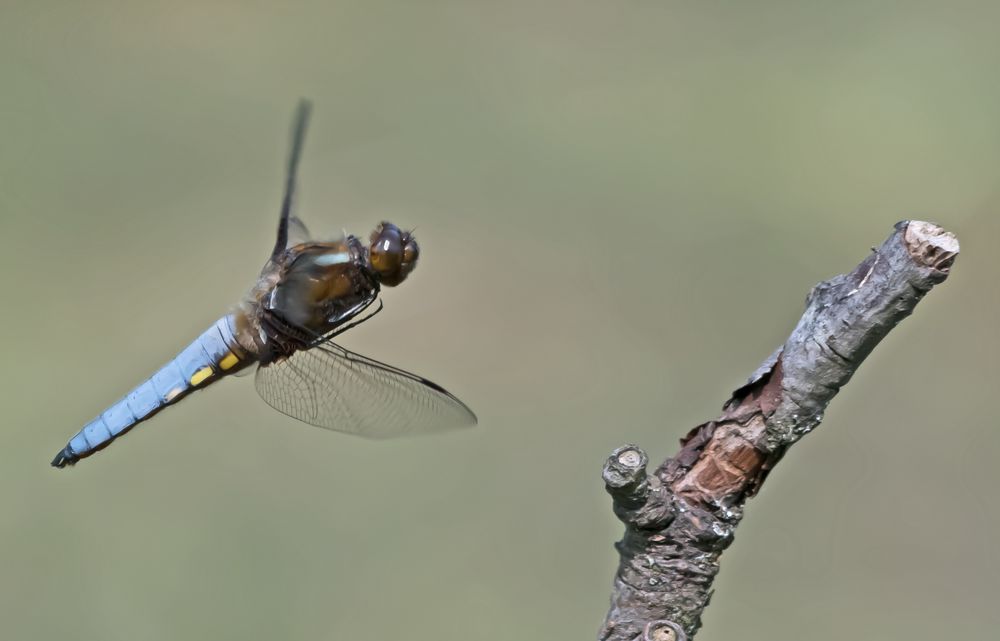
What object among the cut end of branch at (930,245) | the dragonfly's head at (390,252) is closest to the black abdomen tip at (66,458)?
the dragonfly's head at (390,252)

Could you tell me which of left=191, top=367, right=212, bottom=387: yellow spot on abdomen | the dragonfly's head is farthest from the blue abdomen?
the dragonfly's head

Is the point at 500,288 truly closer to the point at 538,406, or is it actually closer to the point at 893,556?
the point at 538,406

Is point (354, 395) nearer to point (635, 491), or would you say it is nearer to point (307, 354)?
point (307, 354)

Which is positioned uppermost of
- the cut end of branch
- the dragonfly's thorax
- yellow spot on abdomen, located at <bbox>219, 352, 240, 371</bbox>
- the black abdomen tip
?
the dragonfly's thorax

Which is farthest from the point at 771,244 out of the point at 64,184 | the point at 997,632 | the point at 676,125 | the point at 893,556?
the point at 64,184

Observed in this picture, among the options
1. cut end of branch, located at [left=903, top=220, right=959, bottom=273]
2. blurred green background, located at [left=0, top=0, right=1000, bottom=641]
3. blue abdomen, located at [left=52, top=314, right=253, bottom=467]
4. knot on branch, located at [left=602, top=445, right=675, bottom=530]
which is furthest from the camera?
blurred green background, located at [left=0, top=0, right=1000, bottom=641]

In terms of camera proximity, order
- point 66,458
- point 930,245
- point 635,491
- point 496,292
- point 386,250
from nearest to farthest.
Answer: point 930,245 → point 635,491 → point 386,250 → point 66,458 → point 496,292

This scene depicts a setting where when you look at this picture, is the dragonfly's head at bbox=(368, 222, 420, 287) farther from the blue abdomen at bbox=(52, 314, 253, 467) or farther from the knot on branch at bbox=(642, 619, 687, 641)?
the knot on branch at bbox=(642, 619, 687, 641)

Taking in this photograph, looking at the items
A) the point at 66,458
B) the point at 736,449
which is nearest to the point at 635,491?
the point at 736,449

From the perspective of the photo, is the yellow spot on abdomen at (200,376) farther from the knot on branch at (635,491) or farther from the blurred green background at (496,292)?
the blurred green background at (496,292)
